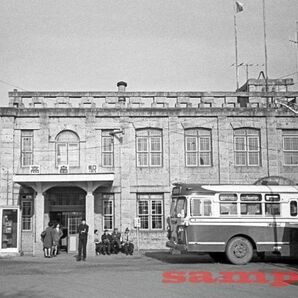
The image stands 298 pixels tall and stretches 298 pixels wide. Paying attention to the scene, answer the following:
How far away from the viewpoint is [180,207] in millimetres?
21594

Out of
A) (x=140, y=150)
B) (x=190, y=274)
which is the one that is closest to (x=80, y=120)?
(x=140, y=150)

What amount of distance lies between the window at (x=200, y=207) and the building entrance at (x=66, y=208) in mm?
10252

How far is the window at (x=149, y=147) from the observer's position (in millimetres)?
30016

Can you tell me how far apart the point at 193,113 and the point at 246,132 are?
Result: 332 cm

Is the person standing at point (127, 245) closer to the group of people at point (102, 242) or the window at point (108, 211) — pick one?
the group of people at point (102, 242)

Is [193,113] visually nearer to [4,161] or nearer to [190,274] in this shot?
[4,161]

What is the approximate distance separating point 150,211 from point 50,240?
6.30 m

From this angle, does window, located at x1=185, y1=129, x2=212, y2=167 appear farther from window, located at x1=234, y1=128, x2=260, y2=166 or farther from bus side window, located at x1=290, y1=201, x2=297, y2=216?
bus side window, located at x1=290, y1=201, x2=297, y2=216

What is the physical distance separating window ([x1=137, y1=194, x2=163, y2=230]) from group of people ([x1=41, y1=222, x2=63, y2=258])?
5.20 meters

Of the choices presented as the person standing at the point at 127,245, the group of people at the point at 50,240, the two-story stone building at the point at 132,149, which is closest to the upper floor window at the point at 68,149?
the two-story stone building at the point at 132,149

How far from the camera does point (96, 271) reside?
18.4 metres

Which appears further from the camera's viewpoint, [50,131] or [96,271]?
[50,131]

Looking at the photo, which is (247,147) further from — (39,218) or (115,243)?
(39,218)

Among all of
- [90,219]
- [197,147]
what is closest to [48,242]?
[90,219]
